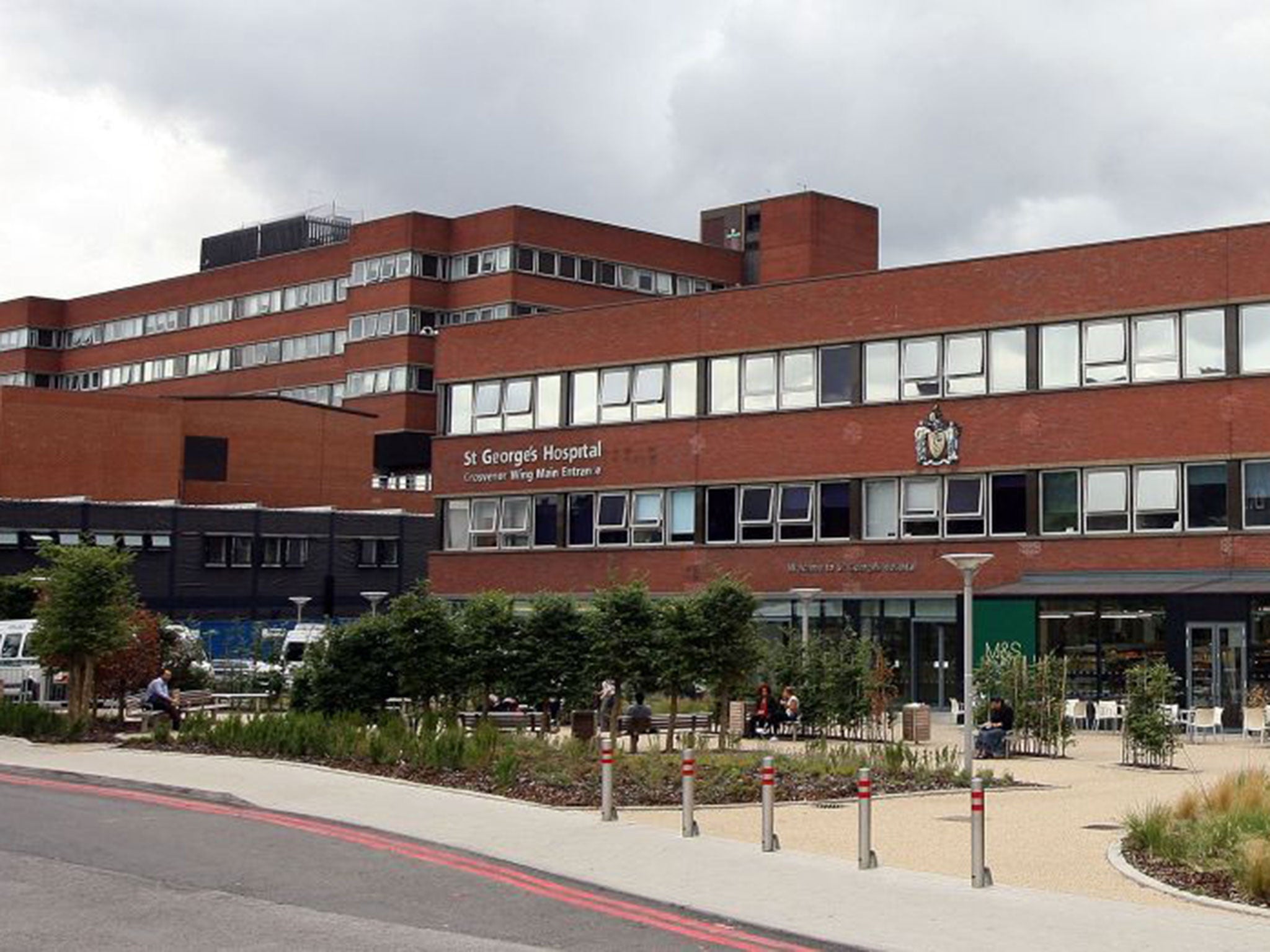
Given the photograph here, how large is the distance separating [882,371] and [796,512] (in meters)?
4.84

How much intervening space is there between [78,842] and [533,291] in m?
63.4

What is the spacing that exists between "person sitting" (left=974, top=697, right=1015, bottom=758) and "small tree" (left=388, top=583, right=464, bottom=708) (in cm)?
1023

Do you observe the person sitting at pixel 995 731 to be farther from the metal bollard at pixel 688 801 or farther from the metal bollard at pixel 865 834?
the metal bollard at pixel 865 834

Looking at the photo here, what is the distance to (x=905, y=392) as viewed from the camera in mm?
48094

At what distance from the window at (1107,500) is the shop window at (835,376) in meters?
7.54

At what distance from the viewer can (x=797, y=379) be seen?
50.5m

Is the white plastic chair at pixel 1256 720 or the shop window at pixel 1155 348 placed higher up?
the shop window at pixel 1155 348

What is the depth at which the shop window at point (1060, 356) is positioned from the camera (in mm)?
45125

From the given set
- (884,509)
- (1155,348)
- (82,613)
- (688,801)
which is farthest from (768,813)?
(884,509)

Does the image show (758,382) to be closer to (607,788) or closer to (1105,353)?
(1105,353)

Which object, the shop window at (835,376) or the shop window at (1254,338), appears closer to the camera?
the shop window at (1254,338)

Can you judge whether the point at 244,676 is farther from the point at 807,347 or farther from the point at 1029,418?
the point at 1029,418

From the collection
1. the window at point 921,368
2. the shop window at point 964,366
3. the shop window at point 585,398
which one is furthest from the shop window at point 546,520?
the shop window at point 964,366

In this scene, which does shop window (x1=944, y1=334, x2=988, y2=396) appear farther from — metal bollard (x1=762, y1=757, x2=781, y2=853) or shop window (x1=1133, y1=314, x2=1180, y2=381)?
metal bollard (x1=762, y1=757, x2=781, y2=853)
